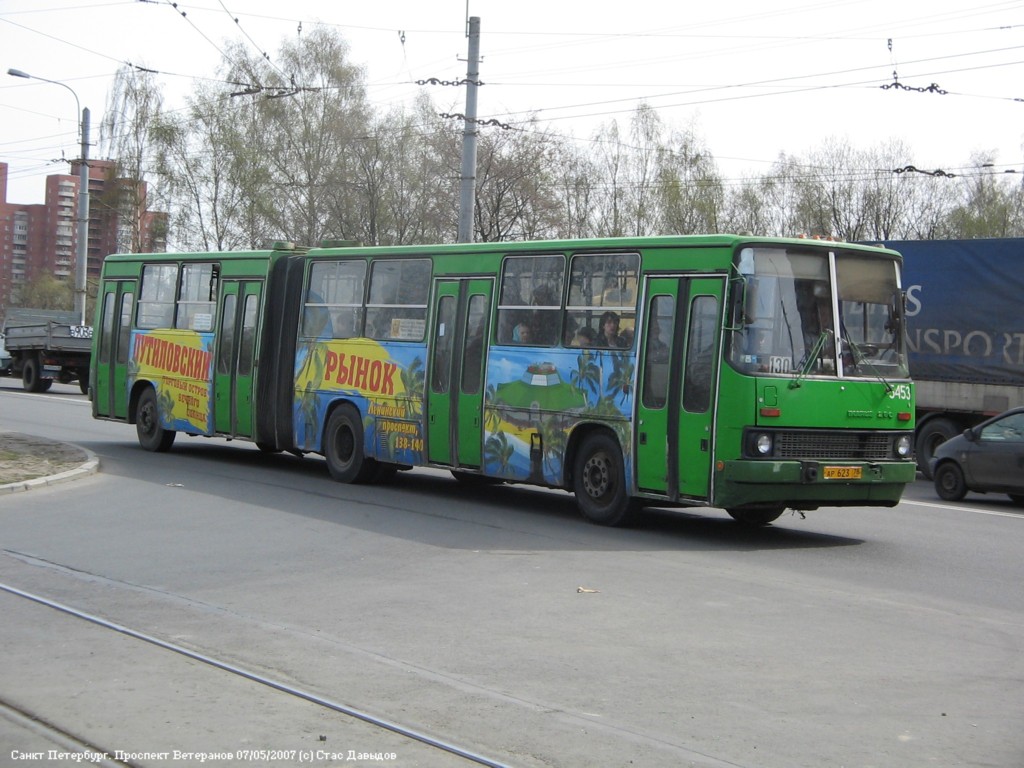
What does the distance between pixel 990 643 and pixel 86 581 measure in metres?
6.50

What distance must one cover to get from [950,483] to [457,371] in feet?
24.5

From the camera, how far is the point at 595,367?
13.6 meters

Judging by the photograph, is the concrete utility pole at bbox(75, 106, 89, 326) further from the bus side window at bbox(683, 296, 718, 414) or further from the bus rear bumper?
the bus rear bumper

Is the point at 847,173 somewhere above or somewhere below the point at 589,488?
above

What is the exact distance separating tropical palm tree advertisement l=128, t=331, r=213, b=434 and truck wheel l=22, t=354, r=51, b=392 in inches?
820

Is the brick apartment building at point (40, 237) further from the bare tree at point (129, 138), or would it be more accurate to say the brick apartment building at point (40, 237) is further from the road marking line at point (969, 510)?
the road marking line at point (969, 510)

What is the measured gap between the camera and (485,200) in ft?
172

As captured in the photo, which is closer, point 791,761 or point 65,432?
point 791,761

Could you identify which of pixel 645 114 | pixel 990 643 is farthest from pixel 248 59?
pixel 990 643

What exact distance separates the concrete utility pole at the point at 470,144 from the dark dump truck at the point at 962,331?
26.1 ft

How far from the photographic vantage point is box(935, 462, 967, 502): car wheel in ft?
59.5

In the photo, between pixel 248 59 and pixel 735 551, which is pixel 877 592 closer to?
pixel 735 551

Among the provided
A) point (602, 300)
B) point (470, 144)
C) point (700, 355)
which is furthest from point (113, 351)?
point (700, 355)

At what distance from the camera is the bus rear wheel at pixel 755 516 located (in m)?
14.2
